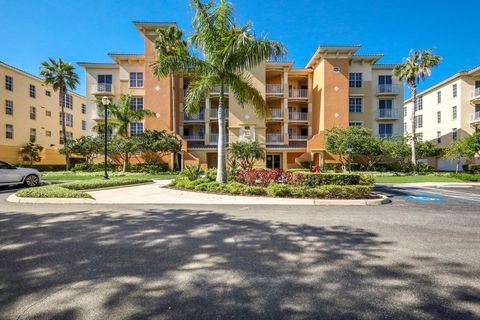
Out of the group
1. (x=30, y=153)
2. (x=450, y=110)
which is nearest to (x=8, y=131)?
(x=30, y=153)

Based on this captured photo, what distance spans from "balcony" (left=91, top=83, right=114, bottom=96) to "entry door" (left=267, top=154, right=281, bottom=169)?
72.7ft

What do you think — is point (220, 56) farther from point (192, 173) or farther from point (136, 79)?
point (136, 79)

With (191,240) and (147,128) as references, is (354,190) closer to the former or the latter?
(191,240)

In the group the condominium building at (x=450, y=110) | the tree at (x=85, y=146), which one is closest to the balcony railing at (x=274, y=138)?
the condominium building at (x=450, y=110)

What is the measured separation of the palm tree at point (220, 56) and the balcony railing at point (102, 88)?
21913 mm

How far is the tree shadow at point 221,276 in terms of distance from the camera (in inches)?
100

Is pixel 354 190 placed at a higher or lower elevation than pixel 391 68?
lower

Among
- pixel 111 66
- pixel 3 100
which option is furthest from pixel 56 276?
pixel 3 100

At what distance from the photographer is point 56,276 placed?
3.28 meters

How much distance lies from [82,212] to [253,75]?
25.7 metres

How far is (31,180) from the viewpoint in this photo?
1330cm

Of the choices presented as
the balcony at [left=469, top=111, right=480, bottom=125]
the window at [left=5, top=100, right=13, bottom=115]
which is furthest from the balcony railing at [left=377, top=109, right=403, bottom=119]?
the window at [left=5, top=100, right=13, bottom=115]

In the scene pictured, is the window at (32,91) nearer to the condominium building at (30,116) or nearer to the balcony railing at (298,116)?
the condominium building at (30,116)

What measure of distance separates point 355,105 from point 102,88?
3350cm
